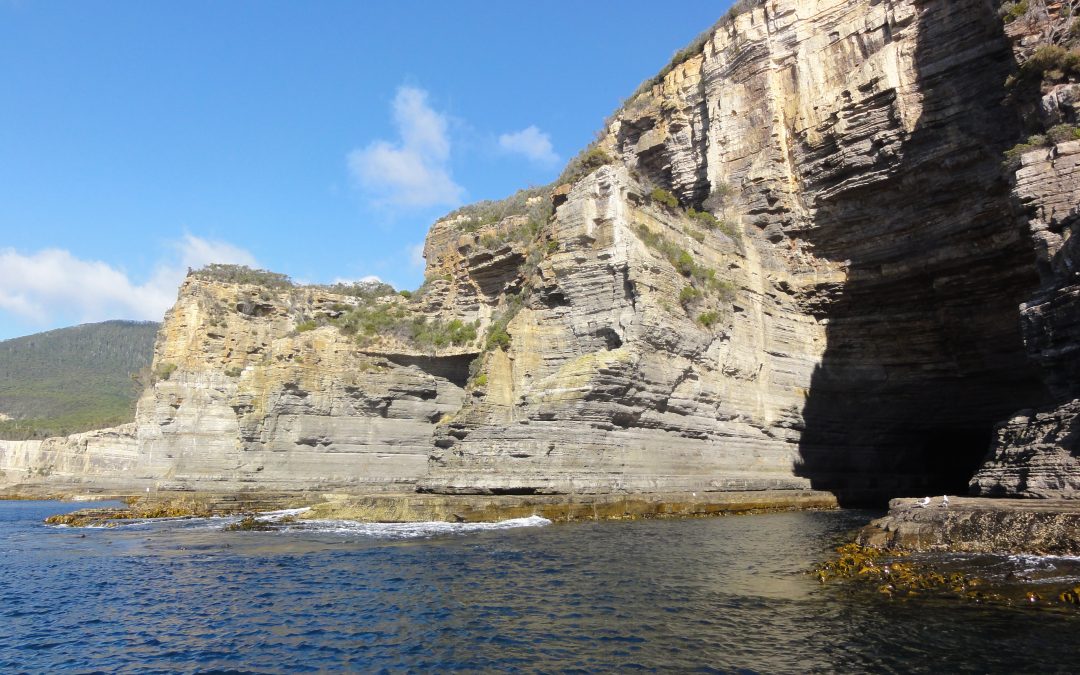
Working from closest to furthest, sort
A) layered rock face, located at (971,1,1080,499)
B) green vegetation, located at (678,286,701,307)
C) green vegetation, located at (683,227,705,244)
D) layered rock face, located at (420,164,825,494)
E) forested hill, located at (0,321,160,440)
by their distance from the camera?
layered rock face, located at (971,1,1080,499), layered rock face, located at (420,164,825,494), green vegetation, located at (678,286,701,307), green vegetation, located at (683,227,705,244), forested hill, located at (0,321,160,440)

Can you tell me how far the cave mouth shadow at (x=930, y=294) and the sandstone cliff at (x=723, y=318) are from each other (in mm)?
96

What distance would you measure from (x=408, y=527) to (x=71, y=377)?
15158 centimetres

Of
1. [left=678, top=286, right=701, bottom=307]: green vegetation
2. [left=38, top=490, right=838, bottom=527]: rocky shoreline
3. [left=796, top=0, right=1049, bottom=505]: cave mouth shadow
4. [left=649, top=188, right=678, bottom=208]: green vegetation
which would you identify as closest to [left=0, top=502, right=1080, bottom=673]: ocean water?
[left=38, top=490, right=838, bottom=527]: rocky shoreline

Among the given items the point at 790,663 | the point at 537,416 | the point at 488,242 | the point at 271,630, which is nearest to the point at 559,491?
the point at 537,416

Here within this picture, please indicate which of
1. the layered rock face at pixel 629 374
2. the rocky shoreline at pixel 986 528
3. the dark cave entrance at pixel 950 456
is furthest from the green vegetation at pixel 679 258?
the rocky shoreline at pixel 986 528

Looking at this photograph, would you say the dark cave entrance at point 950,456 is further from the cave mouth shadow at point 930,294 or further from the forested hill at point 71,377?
the forested hill at point 71,377

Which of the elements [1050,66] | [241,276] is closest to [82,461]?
[241,276]

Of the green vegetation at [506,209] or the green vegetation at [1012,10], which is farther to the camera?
the green vegetation at [506,209]

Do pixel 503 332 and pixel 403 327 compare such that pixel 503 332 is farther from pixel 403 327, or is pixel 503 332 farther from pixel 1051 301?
pixel 1051 301

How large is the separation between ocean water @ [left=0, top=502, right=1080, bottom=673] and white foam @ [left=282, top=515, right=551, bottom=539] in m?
1.95

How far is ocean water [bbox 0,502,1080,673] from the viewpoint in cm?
765

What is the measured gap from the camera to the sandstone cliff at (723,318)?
24047 mm

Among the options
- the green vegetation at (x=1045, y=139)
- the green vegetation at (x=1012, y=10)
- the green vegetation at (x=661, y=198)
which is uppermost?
the green vegetation at (x=1012, y=10)

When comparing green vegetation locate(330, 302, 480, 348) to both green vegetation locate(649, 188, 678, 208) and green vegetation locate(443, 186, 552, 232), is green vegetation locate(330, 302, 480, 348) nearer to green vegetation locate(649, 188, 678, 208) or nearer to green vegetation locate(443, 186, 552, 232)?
green vegetation locate(443, 186, 552, 232)
